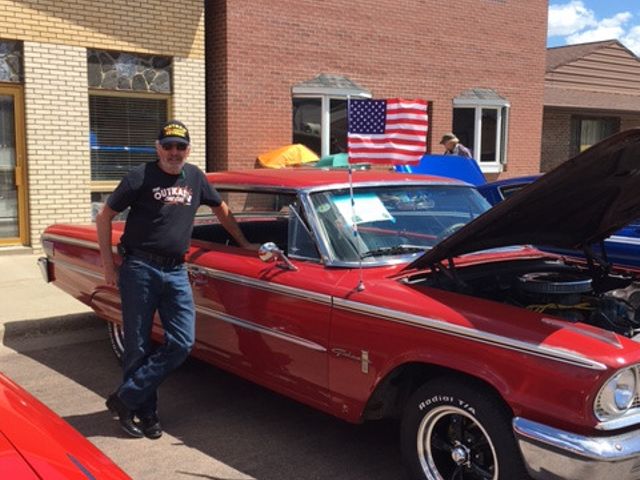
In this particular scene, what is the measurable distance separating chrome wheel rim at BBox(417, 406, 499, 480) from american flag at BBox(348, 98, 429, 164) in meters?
1.50

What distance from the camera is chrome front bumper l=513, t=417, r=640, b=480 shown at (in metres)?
2.71

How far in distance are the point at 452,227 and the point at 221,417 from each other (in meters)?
1.91

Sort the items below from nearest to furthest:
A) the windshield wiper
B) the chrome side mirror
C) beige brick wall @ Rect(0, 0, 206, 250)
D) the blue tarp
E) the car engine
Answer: the car engine → the chrome side mirror → the windshield wiper → the blue tarp → beige brick wall @ Rect(0, 0, 206, 250)

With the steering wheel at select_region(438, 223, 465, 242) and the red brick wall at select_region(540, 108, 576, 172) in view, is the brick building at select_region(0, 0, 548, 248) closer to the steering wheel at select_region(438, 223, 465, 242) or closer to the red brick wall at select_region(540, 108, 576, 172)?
the red brick wall at select_region(540, 108, 576, 172)

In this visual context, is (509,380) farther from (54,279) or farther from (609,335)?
(54,279)

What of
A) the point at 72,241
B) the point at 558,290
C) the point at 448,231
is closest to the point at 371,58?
the point at 72,241

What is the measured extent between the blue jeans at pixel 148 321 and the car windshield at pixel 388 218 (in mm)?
940

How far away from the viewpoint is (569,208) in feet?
12.0

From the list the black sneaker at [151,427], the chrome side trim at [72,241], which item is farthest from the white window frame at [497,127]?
the black sneaker at [151,427]

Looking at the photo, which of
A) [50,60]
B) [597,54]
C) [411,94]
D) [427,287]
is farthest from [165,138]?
[597,54]

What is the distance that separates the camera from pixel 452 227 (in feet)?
14.5

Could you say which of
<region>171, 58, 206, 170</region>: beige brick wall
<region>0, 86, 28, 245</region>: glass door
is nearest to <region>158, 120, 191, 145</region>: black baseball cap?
<region>0, 86, 28, 245</region>: glass door

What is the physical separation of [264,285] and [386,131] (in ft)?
3.92

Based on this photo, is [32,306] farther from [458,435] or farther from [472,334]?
[472,334]
